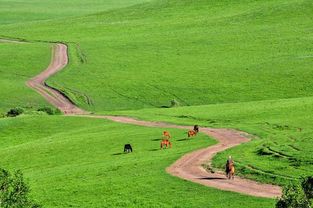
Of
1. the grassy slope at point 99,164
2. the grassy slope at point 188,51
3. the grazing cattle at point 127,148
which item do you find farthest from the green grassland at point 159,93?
the grazing cattle at point 127,148

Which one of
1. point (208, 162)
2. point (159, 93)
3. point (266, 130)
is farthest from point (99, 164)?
point (159, 93)

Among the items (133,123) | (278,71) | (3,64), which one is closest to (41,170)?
(133,123)

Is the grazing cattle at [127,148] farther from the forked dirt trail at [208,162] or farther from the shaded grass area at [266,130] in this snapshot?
the shaded grass area at [266,130]

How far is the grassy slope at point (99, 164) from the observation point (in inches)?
1533

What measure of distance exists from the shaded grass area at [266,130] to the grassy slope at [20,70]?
1777 cm

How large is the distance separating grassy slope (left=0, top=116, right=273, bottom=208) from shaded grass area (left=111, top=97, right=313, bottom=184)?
381cm

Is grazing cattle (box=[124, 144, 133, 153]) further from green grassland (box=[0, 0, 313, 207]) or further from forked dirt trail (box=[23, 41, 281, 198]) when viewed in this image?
forked dirt trail (box=[23, 41, 281, 198])

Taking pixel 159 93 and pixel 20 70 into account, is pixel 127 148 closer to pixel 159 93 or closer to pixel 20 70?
pixel 159 93

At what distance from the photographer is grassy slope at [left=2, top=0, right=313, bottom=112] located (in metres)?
90.0

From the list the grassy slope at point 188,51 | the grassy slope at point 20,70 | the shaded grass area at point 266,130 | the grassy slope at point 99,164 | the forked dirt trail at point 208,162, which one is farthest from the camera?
the grassy slope at point 188,51

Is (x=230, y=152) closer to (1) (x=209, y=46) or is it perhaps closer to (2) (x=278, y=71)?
(2) (x=278, y=71)

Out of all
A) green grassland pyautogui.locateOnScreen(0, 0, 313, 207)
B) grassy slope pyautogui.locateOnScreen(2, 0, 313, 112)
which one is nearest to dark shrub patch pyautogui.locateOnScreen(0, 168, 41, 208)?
green grassland pyautogui.locateOnScreen(0, 0, 313, 207)

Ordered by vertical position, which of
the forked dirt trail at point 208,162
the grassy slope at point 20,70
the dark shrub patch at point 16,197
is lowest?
the dark shrub patch at point 16,197

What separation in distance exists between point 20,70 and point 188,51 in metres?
25.7
